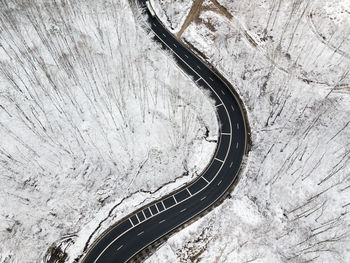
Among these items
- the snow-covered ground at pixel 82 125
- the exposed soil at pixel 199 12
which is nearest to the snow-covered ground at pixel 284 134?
the exposed soil at pixel 199 12

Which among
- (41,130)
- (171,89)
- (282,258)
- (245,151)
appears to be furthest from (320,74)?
(41,130)

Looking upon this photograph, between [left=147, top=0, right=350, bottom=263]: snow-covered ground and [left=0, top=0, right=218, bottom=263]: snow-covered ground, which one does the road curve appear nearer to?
[left=0, top=0, right=218, bottom=263]: snow-covered ground

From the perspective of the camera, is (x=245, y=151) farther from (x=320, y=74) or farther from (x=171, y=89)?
(x=320, y=74)

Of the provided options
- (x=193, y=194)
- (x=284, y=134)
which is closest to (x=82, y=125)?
(x=193, y=194)

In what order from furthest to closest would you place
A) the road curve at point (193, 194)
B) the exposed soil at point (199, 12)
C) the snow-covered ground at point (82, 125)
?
the exposed soil at point (199, 12) → the snow-covered ground at point (82, 125) → the road curve at point (193, 194)

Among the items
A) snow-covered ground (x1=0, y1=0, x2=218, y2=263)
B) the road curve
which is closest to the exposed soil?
the road curve

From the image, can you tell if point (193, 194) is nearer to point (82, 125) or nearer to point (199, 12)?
point (82, 125)

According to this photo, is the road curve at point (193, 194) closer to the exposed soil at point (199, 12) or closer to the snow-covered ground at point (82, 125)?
the snow-covered ground at point (82, 125)

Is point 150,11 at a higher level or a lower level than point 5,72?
higher
